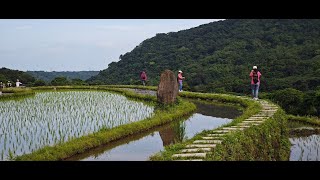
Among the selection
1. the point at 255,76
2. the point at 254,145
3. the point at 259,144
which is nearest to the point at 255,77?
the point at 255,76

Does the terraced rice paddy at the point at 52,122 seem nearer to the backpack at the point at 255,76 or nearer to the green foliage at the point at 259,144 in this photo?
the green foliage at the point at 259,144

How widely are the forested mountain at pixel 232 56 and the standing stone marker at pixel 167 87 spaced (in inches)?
472

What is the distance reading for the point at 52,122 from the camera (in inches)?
400

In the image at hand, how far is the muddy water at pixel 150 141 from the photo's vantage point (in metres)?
6.92

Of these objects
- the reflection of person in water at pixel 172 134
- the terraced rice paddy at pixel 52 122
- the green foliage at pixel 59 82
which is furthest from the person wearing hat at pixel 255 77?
the green foliage at pixel 59 82

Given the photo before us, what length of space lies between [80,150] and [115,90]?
15581 millimetres

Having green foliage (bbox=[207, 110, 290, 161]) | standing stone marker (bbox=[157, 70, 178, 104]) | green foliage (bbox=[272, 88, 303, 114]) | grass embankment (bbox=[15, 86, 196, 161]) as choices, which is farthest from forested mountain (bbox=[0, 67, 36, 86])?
green foliage (bbox=[207, 110, 290, 161])

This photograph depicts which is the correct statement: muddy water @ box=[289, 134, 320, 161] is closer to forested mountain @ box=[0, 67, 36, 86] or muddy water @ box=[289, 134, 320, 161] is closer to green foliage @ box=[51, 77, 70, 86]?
green foliage @ box=[51, 77, 70, 86]

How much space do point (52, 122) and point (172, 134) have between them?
3.02 metres

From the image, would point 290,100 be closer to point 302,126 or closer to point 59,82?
point 302,126

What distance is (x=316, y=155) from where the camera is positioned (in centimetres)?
757

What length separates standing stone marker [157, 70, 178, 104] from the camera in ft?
44.0
